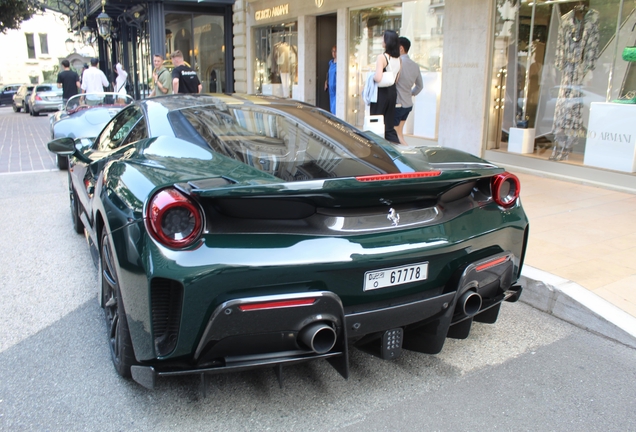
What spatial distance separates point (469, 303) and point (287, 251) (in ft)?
3.47

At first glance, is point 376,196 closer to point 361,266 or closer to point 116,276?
point 361,266

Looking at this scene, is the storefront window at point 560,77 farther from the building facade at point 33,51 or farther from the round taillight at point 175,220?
the building facade at point 33,51

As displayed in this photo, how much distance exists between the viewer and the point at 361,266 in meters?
2.50

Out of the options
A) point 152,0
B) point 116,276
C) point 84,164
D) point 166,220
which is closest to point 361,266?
point 166,220

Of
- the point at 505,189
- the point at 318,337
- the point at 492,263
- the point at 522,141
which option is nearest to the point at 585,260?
the point at 505,189

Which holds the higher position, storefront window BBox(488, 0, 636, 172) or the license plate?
storefront window BBox(488, 0, 636, 172)

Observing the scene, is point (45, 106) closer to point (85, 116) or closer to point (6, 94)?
point (6, 94)

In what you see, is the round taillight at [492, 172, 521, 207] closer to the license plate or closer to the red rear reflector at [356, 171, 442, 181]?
the red rear reflector at [356, 171, 442, 181]

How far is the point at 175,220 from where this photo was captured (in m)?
2.34

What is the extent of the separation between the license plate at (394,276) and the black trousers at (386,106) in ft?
18.3

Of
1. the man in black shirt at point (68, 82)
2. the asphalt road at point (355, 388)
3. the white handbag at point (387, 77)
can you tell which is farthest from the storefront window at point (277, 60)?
the asphalt road at point (355, 388)

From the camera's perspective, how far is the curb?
11.8 ft

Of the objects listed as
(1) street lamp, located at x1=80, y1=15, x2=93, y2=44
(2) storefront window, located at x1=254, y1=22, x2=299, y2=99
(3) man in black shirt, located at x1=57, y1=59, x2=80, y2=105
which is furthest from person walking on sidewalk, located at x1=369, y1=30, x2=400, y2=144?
(1) street lamp, located at x1=80, y1=15, x2=93, y2=44

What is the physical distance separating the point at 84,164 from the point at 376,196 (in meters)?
2.81
